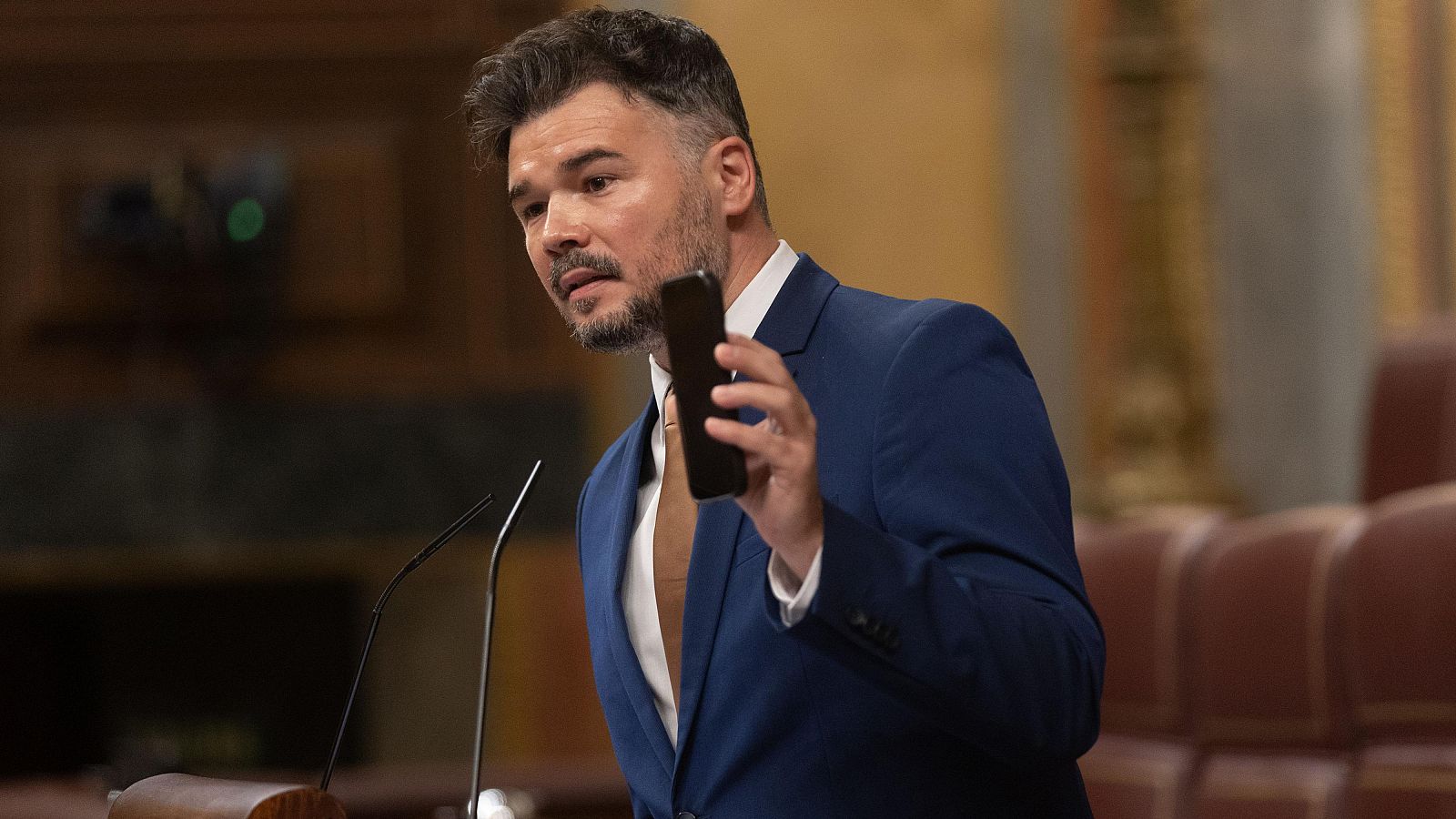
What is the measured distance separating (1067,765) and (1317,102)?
134 inches

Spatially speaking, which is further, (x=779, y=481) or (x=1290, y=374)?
(x=1290, y=374)

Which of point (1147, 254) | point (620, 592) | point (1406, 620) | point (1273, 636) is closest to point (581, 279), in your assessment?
point (620, 592)

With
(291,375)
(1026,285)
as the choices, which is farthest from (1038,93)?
(291,375)

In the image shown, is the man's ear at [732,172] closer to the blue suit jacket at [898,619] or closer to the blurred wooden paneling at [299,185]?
the blue suit jacket at [898,619]

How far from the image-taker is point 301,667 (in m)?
5.00

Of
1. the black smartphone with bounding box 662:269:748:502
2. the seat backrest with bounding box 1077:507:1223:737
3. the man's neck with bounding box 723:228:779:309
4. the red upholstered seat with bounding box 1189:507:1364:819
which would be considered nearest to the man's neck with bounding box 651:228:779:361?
the man's neck with bounding box 723:228:779:309

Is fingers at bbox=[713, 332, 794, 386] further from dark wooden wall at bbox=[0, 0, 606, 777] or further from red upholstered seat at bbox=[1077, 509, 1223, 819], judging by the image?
dark wooden wall at bbox=[0, 0, 606, 777]

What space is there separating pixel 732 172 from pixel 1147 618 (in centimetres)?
197

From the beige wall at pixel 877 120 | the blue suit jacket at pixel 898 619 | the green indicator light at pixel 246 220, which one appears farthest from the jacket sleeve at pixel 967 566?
the green indicator light at pixel 246 220

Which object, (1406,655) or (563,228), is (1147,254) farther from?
(563,228)

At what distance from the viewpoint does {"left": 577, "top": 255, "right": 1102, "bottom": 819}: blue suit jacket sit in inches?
39.5

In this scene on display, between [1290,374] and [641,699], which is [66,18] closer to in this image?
[1290,374]

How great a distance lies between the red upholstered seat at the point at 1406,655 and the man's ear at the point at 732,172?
1.35m

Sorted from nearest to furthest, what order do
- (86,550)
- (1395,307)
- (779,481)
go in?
1. (779,481)
2. (1395,307)
3. (86,550)
